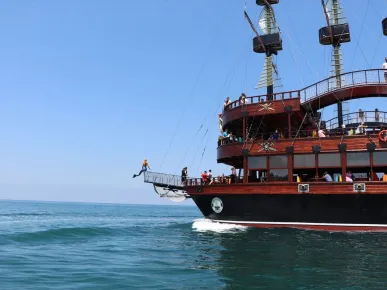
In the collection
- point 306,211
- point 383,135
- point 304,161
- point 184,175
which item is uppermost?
point 383,135

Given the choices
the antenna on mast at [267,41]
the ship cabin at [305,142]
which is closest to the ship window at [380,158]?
the ship cabin at [305,142]

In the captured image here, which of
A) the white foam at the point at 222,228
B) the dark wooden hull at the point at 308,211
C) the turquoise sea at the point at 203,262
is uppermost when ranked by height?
the dark wooden hull at the point at 308,211

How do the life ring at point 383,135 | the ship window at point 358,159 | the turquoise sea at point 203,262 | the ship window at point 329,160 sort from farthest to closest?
1. the ship window at point 329,160
2. the ship window at point 358,159
3. the life ring at point 383,135
4. the turquoise sea at point 203,262

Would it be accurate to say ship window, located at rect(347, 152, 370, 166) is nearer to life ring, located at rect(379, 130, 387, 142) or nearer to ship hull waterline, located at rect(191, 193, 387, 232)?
life ring, located at rect(379, 130, 387, 142)

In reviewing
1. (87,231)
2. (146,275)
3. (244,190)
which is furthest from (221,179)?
(146,275)

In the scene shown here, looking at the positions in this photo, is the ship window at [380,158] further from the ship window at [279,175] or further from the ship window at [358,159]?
the ship window at [279,175]

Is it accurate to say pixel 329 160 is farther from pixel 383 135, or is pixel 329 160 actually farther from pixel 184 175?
pixel 184 175

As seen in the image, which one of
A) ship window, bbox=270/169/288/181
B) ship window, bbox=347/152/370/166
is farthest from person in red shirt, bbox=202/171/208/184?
ship window, bbox=347/152/370/166

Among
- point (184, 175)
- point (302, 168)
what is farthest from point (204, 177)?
point (302, 168)

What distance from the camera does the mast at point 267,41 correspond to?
86.9ft

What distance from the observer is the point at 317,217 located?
18.7 m

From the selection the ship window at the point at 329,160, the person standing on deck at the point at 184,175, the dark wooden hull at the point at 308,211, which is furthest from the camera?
the person standing on deck at the point at 184,175

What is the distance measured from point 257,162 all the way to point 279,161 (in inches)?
47.1

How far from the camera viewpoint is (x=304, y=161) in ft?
65.1
